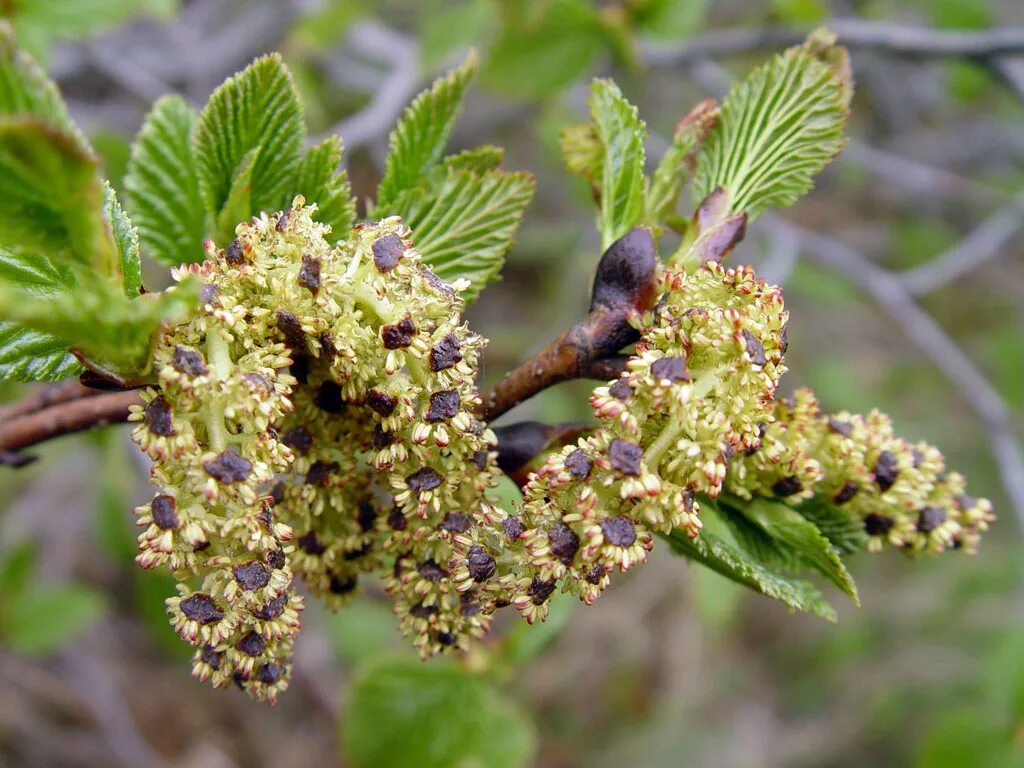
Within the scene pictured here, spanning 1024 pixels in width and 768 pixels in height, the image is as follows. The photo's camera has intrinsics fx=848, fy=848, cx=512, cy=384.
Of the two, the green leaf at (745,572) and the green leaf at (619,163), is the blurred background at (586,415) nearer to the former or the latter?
the green leaf at (745,572)

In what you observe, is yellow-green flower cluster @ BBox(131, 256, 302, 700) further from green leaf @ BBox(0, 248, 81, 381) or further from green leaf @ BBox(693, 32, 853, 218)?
green leaf @ BBox(693, 32, 853, 218)

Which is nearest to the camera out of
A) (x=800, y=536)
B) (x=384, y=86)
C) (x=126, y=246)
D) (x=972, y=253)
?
(x=126, y=246)

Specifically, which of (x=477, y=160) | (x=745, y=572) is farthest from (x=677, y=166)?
(x=745, y=572)

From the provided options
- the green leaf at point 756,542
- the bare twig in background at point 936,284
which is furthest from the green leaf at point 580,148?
the bare twig in background at point 936,284

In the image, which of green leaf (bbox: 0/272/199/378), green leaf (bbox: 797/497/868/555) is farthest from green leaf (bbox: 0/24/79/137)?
green leaf (bbox: 797/497/868/555)

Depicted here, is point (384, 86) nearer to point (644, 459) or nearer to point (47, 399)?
point (47, 399)
